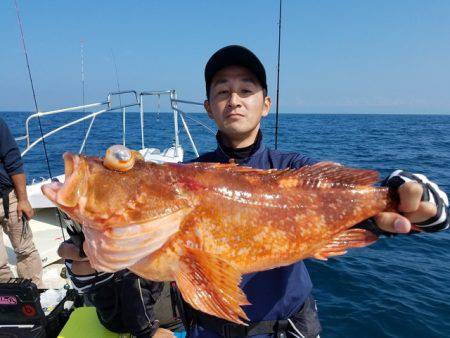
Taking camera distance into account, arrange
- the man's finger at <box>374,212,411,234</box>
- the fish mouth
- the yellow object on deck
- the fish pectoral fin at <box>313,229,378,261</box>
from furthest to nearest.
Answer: the yellow object on deck, the fish pectoral fin at <box>313,229,378,261</box>, the man's finger at <box>374,212,411,234</box>, the fish mouth

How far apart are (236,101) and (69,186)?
56.5 inches

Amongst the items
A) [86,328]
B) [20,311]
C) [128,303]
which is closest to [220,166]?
[128,303]

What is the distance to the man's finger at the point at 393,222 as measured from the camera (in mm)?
2320

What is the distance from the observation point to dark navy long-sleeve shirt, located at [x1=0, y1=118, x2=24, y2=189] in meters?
5.47

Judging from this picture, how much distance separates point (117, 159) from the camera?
6.82 feet

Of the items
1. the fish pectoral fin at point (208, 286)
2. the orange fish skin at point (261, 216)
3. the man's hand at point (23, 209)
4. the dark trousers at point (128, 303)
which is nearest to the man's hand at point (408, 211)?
the orange fish skin at point (261, 216)

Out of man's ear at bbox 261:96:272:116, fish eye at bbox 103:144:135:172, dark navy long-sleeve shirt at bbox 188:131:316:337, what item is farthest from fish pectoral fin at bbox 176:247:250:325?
man's ear at bbox 261:96:272:116

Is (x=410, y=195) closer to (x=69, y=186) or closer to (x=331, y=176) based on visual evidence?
(x=331, y=176)

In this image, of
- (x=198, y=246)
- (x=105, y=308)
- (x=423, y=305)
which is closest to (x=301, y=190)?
(x=198, y=246)

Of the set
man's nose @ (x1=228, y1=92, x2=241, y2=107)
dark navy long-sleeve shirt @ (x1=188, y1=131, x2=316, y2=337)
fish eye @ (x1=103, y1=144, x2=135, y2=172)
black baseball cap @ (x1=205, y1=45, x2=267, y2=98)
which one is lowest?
dark navy long-sleeve shirt @ (x1=188, y1=131, x2=316, y2=337)

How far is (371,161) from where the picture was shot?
1856 centimetres

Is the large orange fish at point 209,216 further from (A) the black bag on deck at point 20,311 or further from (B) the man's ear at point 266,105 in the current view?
(A) the black bag on deck at point 20,311

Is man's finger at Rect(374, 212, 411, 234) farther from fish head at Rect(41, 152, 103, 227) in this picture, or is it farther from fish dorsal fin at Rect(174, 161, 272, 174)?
fish head at Rect(41, 152, 103, 227)

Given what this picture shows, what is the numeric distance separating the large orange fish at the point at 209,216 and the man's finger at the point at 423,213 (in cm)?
21
